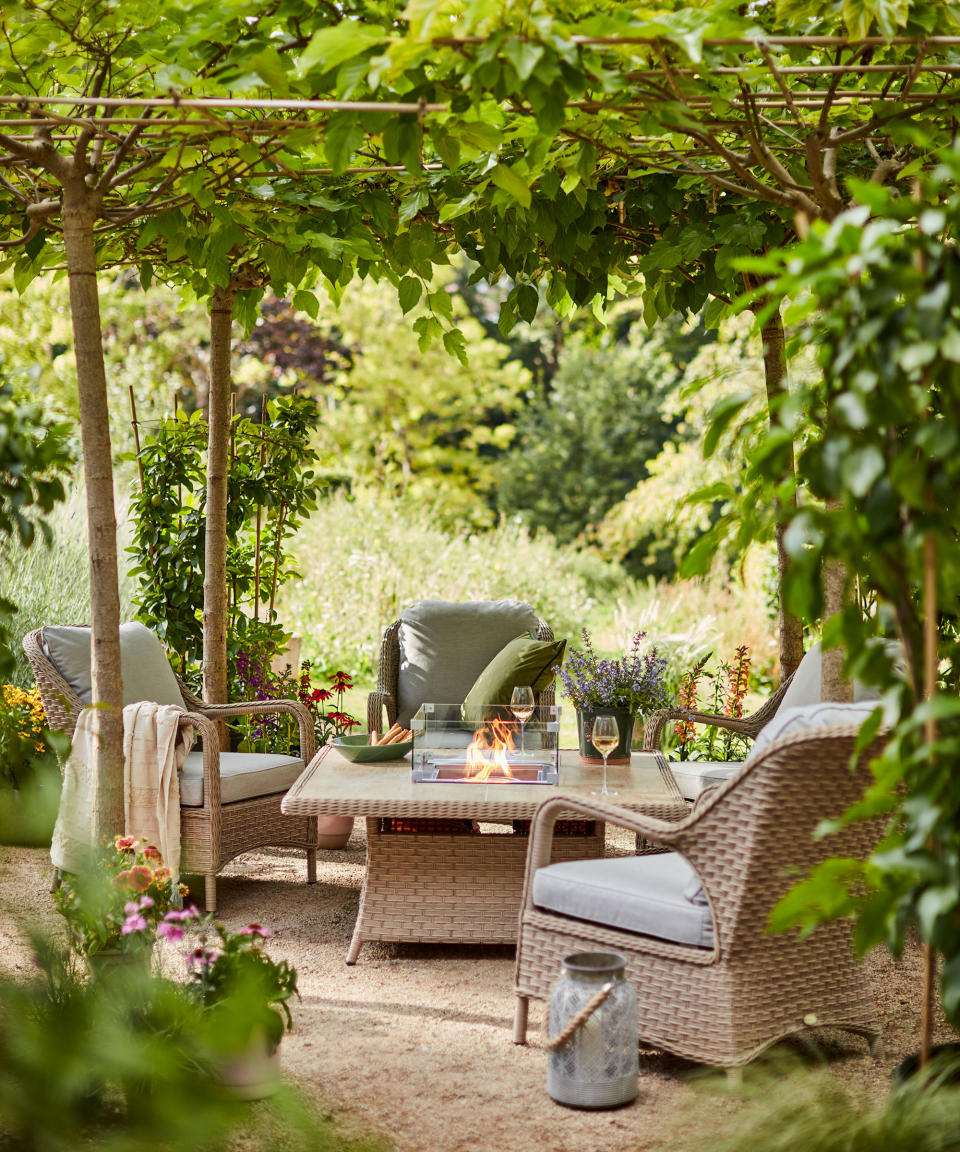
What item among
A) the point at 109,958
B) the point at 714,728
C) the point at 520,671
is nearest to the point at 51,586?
the point at 520,671

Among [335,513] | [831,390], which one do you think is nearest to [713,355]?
[335,513]

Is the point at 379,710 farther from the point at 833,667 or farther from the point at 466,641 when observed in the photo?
the point at 833,667

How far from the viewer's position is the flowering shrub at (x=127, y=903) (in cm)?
273

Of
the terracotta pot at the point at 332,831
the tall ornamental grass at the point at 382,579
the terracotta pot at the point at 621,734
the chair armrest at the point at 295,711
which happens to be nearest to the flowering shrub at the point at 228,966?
the terracotta pot at the point at 621,734

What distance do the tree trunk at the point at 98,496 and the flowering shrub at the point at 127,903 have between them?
20 cm

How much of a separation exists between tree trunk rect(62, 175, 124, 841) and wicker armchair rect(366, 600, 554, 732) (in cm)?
187

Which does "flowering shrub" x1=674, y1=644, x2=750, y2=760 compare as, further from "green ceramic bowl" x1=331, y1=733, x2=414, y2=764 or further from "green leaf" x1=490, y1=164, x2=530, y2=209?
"green leaf" x1=490, y1=164, x2=530, y2=209

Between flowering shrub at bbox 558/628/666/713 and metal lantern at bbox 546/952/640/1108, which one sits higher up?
flowering shrub at bbox 558/628/666/713

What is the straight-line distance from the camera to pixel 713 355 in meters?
11.2

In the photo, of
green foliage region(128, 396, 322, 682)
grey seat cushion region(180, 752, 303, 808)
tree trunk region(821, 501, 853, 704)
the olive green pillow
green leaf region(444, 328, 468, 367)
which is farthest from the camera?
green foliage region(128, 396, 322, 682)

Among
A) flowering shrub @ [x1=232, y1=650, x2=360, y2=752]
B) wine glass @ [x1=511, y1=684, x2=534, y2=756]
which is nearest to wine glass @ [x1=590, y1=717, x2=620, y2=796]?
wine glass @ [x1=511, y1=684, x2=534, y2=756]

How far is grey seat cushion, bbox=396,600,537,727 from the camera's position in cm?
514

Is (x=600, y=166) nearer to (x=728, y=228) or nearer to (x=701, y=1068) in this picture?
(x=728, y=228)

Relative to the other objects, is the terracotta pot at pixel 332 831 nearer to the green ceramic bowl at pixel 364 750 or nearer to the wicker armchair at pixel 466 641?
the wicker armchair at pixel 466 641
